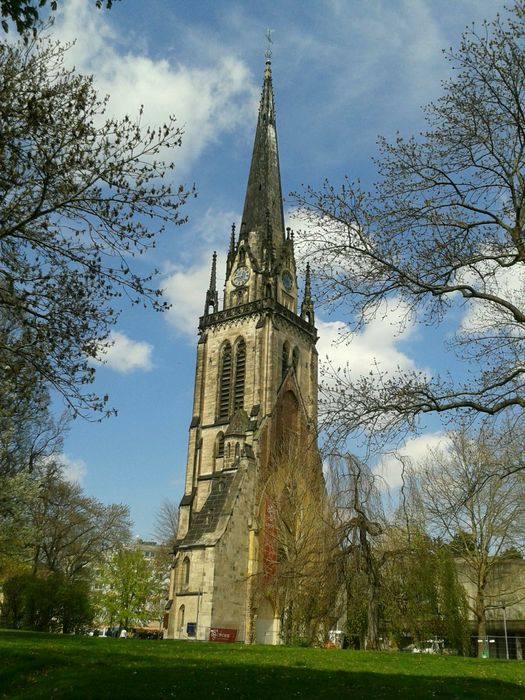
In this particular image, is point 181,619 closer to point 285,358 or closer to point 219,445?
point 219,445

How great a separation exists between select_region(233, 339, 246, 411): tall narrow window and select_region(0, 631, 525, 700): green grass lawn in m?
31.3

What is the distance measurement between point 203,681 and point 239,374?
1451 inches

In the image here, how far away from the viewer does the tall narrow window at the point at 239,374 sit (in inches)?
1794

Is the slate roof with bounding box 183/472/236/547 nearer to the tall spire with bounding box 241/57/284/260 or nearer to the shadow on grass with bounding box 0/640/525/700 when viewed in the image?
the tall spire with bounding box 241/57/284/260

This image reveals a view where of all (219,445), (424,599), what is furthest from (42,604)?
(219,445)

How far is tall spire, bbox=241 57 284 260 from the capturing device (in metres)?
52.8

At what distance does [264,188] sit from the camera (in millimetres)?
54500

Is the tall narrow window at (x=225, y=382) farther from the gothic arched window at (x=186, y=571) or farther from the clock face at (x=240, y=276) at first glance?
the gothic arched window at (x=186, y=571)

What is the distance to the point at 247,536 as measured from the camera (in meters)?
39.6

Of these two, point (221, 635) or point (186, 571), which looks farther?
point (186, 571)

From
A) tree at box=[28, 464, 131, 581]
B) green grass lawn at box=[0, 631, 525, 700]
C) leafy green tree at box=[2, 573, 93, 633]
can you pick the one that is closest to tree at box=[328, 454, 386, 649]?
green grass lawn at box=[0, 631, 525, 700]

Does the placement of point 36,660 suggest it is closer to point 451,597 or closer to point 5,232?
point 5,232

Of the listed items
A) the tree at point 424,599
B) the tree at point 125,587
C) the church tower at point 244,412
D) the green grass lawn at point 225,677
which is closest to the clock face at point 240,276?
the church tower at point 244,412

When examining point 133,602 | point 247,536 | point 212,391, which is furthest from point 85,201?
point 133,602
